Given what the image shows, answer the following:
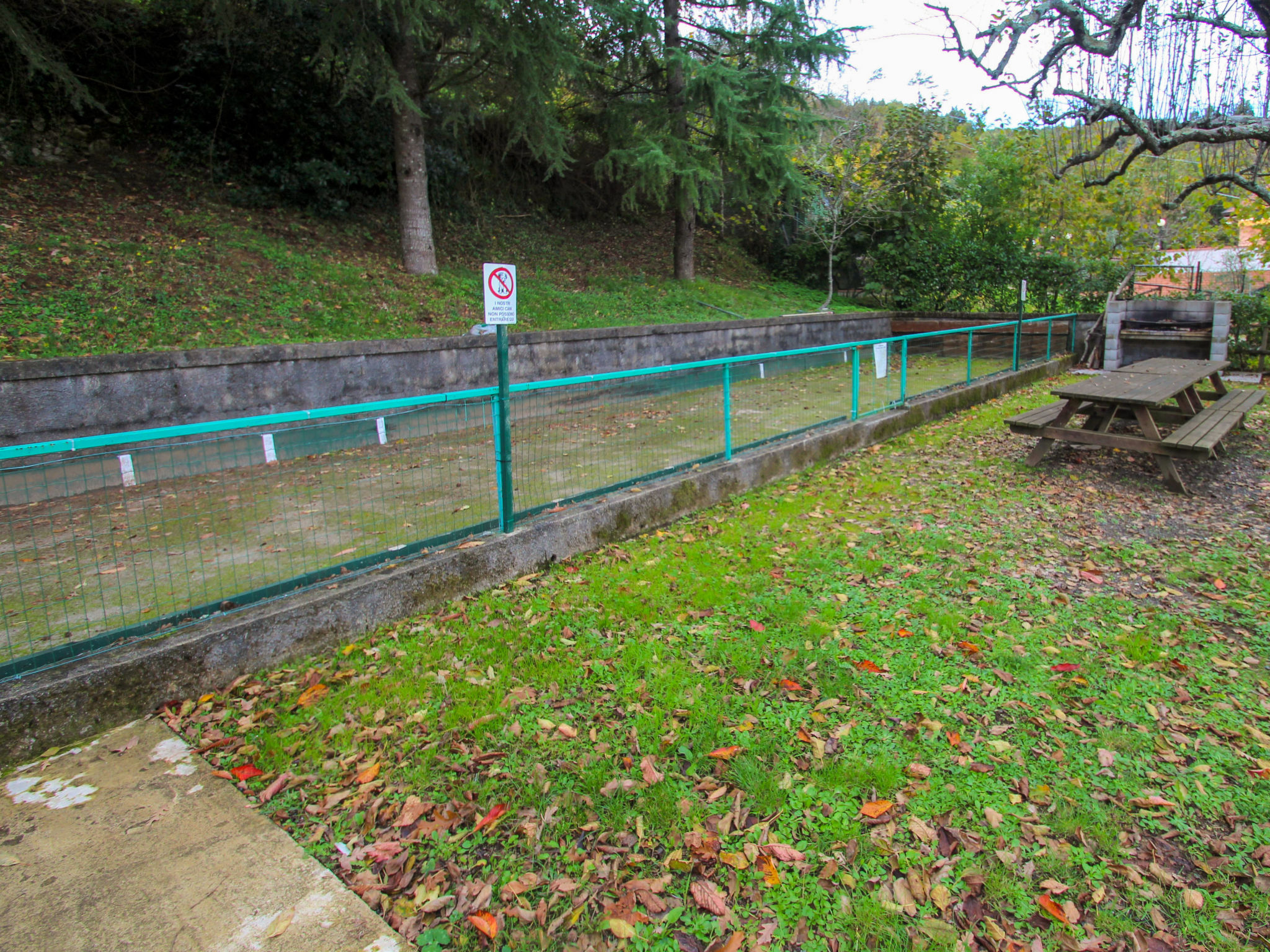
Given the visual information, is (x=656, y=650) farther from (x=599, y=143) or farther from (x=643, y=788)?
(x=599, y=143)

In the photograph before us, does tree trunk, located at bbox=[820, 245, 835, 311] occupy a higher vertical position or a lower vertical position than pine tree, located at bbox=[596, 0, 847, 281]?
lower

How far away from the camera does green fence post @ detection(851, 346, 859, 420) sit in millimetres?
8695

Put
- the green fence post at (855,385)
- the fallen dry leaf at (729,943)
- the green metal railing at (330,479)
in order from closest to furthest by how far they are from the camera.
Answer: the fallen dry leaf at (729,943) < the green metal railing at (330,479) < the green fence post at (855,385)

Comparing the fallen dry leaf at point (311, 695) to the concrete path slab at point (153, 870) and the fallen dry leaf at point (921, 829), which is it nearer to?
the concrete path slab at point (153, 870)

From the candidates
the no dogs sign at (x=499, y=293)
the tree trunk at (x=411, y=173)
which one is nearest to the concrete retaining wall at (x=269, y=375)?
the tree trunk at (x=411, y=173)

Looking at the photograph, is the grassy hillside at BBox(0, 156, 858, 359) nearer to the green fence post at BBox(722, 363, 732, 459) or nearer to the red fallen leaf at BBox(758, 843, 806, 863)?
the green fence post at BBox(722, 363, 732, 459)

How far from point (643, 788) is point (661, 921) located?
2.04 ft

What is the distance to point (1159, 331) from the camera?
44.6 ft

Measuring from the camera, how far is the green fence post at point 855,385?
342 inches

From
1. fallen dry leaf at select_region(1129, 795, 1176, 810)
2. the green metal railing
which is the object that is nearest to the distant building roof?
the green metal railing

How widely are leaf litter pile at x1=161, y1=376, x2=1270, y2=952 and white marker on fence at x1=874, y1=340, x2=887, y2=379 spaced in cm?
380

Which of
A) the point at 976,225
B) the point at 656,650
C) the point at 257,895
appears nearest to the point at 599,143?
the point at 976,225

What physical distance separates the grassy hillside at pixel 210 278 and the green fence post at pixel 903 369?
5746 millimetres

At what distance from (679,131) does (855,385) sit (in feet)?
35.2
